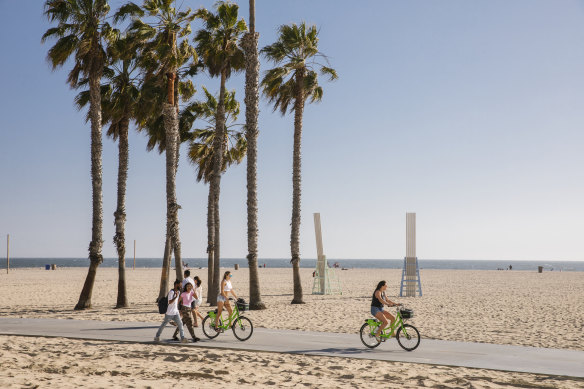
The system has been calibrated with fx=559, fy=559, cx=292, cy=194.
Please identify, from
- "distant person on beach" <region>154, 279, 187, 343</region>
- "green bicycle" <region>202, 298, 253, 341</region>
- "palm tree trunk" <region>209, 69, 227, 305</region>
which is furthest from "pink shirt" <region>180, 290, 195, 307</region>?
"palm tree trunk" <region>209, 69, 227, 305</region>

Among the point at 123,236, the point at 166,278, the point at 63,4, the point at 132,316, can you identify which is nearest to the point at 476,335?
the point at 132,316

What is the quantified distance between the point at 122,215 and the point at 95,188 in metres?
1.67

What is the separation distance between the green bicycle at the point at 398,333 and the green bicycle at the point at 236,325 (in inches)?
116

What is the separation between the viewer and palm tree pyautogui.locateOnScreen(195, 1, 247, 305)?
24.8 metres

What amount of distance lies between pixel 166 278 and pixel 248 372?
1436 cm

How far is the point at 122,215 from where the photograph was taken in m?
24.3

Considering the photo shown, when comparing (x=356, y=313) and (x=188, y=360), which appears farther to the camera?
(x=356, y=313)

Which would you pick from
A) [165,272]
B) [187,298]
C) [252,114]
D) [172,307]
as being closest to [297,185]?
[252,114]

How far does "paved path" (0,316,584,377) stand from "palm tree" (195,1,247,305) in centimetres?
809

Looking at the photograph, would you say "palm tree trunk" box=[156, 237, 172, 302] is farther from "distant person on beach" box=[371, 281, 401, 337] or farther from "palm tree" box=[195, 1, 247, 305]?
"distant person on beach" box=[371, 281, 401, 337]

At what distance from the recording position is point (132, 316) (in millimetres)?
20344

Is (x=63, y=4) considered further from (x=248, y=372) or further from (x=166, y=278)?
(x=248, y=372)

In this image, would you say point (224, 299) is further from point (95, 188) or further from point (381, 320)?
point (95, 188)

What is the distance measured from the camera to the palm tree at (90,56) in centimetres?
2273
